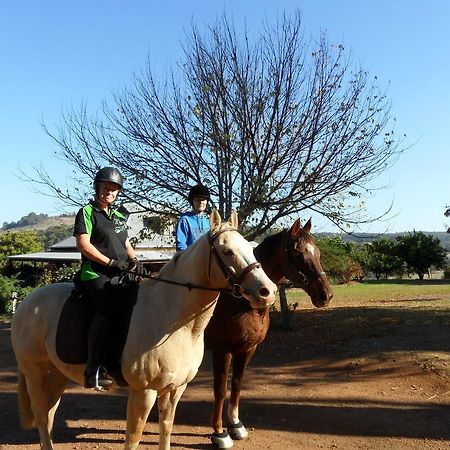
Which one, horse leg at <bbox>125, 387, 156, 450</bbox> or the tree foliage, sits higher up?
the tree foliage

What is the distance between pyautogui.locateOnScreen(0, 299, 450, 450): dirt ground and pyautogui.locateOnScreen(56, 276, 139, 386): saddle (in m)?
1.68

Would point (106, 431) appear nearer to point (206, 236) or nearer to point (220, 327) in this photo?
point (220, 327)

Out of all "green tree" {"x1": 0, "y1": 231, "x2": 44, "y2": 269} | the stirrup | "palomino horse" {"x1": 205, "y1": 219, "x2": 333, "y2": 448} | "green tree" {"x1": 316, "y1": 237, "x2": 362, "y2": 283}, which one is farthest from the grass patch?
"green tree" {"x1": 0, "y1": 231, "x2": 44, "y2": 269}

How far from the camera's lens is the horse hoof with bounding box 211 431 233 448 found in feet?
16.5

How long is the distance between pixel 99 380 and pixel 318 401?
3723mm

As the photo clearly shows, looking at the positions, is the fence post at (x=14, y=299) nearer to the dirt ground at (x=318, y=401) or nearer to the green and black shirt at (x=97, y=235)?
the dirt ground at (x=318, y=401)

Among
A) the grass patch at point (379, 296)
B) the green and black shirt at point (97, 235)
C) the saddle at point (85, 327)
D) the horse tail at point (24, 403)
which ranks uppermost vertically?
the green and black shirt at point (97, 235)

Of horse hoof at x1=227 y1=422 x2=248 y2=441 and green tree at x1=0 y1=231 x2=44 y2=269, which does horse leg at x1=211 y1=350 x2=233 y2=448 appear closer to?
horse hoof at x1=227 y1=422 x2=248 y2=441

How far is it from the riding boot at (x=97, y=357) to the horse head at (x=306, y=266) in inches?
80.1

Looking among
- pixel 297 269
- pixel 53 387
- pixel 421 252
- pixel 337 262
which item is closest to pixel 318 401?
pixel 297 269

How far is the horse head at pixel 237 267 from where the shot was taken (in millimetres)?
3238

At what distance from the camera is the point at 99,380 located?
3.78 meters

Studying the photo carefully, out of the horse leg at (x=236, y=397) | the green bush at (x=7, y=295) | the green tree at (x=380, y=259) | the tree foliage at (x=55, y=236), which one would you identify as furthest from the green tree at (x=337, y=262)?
the tree foliage at (x=55, y=236)

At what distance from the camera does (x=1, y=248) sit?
36.4 m
